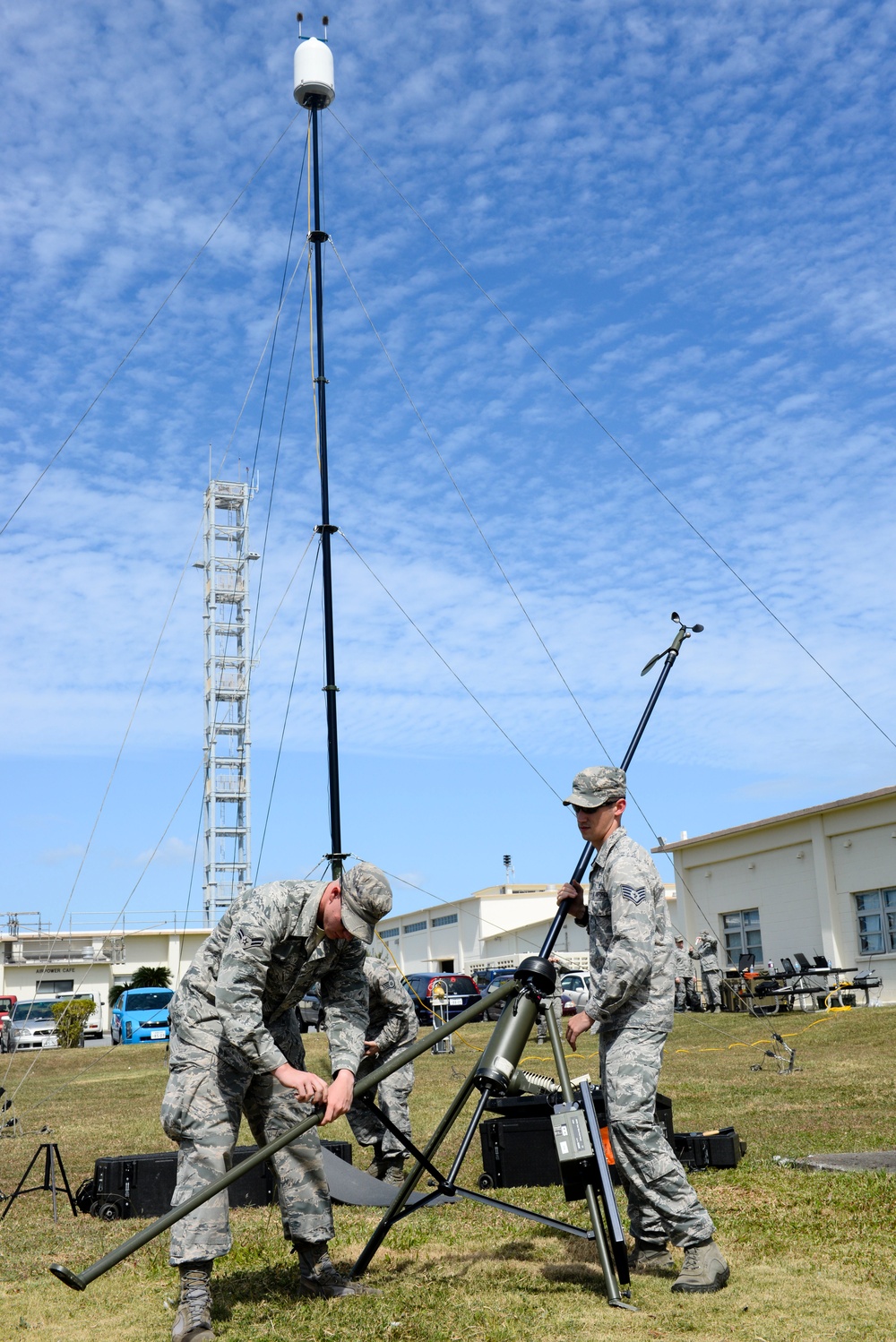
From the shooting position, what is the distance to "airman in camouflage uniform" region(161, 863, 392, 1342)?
421 centimetres

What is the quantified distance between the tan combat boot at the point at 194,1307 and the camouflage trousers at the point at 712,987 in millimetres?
22965

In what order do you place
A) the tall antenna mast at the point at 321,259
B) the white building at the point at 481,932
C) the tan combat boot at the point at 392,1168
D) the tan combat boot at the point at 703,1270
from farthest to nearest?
the white building at the point at 481,932
the tall antenna mast at the point at 321,259
the tan combat boot at the point at 392,1168
the tan combat boot at the point at 703,1270

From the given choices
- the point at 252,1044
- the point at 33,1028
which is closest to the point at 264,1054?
the point at 252,1044

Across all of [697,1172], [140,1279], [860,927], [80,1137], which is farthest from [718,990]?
[140,1279]

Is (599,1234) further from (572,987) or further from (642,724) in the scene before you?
(572,987)

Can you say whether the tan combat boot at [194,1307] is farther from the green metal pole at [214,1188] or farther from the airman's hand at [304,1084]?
the airman's hand at [304,1084]

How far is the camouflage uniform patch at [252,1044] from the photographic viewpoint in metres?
4.27

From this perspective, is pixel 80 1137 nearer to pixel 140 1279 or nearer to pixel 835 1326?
pixel 140 1279

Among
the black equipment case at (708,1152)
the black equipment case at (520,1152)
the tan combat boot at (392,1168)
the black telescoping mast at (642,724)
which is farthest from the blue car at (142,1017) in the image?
the black telescoping mast at (642,724)

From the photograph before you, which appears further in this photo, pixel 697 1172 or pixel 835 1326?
pixel 697 1172

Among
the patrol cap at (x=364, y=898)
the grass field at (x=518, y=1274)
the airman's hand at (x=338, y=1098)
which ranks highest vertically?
the patrol cap at (x=364, y=898)

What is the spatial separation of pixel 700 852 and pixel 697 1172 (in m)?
25.2

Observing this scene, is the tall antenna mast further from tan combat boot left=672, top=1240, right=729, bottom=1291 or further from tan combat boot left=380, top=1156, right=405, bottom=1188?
tan combat boot left=672, top=1240, right=729, bottom=1291

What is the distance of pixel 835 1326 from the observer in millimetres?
3984
